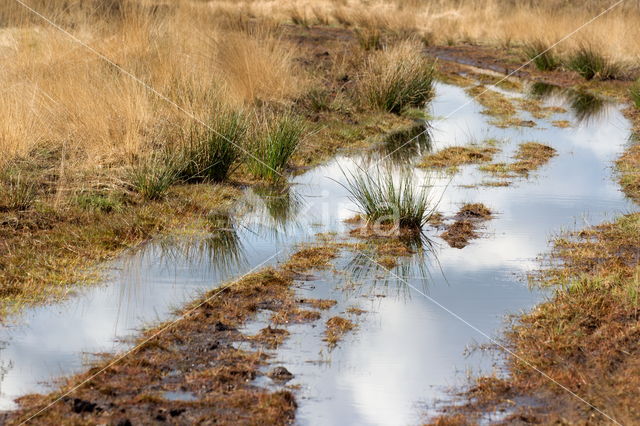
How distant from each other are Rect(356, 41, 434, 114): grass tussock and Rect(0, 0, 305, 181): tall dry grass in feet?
3.29

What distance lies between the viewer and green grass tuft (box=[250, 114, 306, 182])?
8.98 m

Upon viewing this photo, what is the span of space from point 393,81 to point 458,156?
113 inches

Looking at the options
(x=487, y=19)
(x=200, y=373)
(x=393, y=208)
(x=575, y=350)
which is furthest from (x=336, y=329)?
(x=487, y=19)

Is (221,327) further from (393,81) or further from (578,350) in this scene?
(393,81)

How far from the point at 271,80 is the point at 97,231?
18.8 feet

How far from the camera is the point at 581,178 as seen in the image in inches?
371

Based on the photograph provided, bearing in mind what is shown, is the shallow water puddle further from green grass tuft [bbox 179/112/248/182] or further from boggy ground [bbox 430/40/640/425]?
green grass tuft [bbox 179/112/248/182]

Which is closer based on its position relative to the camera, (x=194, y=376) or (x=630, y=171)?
(x=194, y=376)

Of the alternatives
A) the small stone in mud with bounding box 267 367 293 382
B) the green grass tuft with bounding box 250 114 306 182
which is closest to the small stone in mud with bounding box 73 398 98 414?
the small stone in mud with bounding box 267 367 293 382

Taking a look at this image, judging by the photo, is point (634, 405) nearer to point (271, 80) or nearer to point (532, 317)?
point (532, 317)

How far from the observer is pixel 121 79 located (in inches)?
389

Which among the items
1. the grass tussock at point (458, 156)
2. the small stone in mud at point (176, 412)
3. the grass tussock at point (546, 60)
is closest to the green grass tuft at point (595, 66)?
the grass tussock at point (546, 60)

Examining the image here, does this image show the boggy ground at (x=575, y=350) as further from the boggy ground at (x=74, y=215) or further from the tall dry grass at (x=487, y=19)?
the tall dry grass at (x=487, y=19)

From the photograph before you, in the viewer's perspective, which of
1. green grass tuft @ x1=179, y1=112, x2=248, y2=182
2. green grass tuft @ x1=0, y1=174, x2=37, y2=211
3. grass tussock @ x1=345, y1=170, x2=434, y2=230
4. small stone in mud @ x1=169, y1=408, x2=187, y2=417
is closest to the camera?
small stone in mud @ x1=169, y1=408, x2=187, y2=417
